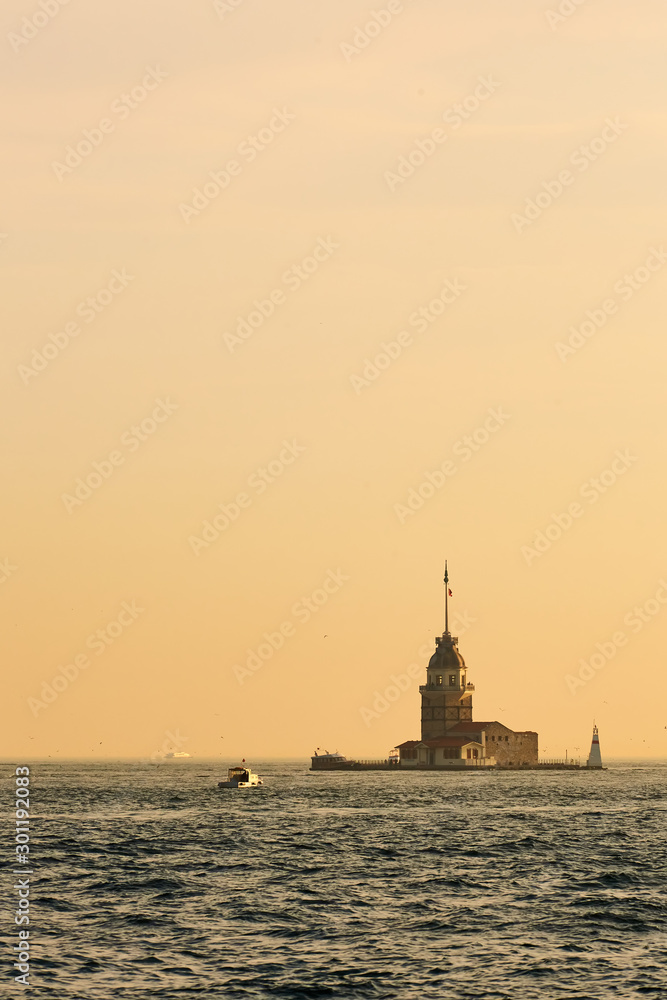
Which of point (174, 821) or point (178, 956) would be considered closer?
point (178, 956)

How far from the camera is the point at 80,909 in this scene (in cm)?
5159

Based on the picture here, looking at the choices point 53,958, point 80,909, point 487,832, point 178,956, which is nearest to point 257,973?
point 178,956

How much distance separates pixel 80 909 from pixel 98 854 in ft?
73.2

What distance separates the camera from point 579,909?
52.2 meters

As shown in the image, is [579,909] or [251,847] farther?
[251,847]

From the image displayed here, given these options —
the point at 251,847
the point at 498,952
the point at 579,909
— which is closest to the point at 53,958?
the point at 498,952

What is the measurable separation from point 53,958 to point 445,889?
20720mm

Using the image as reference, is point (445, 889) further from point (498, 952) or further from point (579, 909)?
point (498, 952)

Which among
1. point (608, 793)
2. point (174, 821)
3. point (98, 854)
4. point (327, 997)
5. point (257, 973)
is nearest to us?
point (327, 997)

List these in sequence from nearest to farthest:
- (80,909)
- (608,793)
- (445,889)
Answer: (80,909), (445,889), (608,793)

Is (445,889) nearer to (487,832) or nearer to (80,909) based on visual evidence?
(80,909)

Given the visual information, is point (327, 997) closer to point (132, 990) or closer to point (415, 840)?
point (132, 990)

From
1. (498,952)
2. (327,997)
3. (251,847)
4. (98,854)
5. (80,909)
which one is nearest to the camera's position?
(327,997)

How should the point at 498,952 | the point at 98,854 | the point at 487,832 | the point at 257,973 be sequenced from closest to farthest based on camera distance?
the point at 257,973 → the point at 498,952 → the point at 98,854 → the point at 487,832
